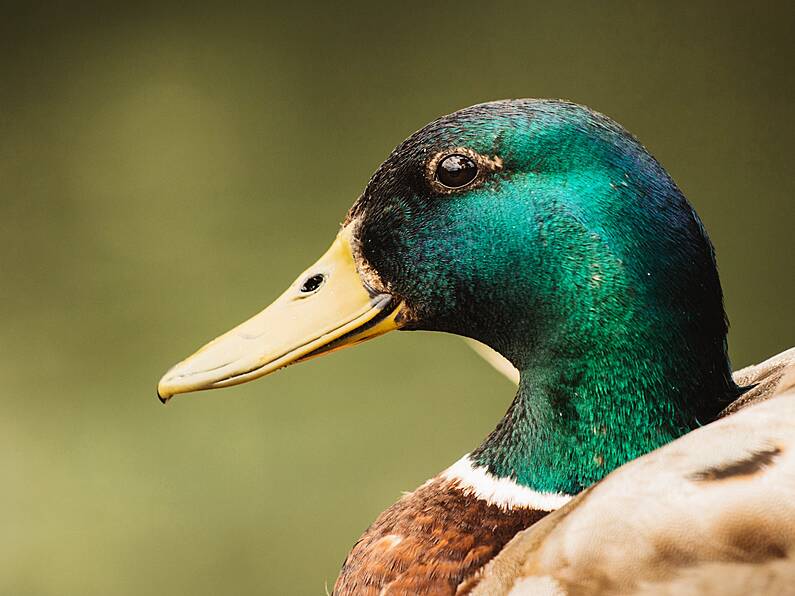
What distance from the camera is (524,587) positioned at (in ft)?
1.81

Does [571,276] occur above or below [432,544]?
above

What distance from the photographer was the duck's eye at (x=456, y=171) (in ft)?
2.36

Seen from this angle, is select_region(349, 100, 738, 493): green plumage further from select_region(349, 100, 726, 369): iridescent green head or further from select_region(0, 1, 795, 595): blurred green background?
select_region(0, 1, 795, 595): blurred green background

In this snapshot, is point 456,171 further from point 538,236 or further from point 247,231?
point 247,231

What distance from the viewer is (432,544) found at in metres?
0.68

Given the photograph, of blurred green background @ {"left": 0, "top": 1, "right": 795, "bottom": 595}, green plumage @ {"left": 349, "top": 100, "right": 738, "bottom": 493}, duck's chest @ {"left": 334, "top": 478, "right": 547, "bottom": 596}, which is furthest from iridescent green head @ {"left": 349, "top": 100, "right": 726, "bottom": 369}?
blurred green background @ {"left": 0, "top": 1, "right": 795, "bottom": 595}

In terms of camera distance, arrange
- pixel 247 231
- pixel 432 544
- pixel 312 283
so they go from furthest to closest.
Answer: pixel 247 231
pixel 312 283
pixel 432 544

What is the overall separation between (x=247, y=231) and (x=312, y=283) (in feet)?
4.56

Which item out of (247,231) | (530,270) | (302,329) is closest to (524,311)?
(530,270)

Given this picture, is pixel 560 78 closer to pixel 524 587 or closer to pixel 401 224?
pixel 401 224

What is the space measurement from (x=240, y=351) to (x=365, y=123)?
1424 mm

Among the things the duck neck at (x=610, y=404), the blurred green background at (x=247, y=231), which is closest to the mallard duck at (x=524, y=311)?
the duck neck at (x=610, y=404)

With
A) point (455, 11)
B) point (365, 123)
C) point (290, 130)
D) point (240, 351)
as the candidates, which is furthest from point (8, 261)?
point (240, 351)

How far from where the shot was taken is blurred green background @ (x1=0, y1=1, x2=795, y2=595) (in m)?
2.09
